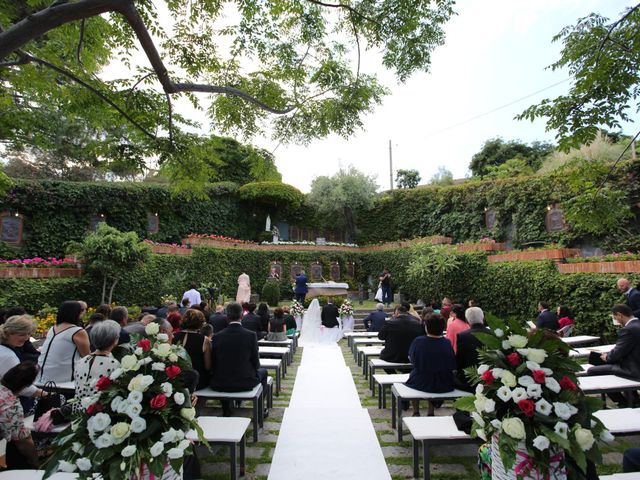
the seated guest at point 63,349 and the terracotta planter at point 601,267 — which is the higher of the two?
the terracotta planter at point 601,267

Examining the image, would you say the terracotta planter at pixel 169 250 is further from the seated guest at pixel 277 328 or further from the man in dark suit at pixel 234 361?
the man in dark suit at pixel 234 361

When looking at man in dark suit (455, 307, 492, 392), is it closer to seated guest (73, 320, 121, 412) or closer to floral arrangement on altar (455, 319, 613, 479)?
floral arrangement on altar (455, 319, 613, 479)

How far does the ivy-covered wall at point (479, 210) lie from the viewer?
12.7 metres

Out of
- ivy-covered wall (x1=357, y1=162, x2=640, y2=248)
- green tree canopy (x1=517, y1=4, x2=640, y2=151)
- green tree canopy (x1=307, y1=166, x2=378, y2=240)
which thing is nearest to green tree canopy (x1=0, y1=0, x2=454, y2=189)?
green tree canopy (x1=517, y1=4, x2=640, y2=151)

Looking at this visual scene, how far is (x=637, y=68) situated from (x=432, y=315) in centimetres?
434

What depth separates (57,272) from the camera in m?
9.90

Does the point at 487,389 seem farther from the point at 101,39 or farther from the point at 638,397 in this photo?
the point at 101,39

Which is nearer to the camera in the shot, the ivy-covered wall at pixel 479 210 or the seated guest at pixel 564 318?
the seated guest at pixel 564 318

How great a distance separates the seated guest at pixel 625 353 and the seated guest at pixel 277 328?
17.7 feet

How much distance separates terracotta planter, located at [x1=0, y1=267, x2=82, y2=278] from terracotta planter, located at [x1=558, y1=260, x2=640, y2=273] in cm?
1339

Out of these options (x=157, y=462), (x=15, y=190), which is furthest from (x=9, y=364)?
(x=15, y=190)

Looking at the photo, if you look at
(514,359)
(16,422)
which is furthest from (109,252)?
(514,359)

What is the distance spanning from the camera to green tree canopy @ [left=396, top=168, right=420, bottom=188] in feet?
126

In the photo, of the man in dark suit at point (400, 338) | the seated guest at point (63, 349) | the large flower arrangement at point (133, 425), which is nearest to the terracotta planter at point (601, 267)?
the man in dark suit at point (400, 338)
